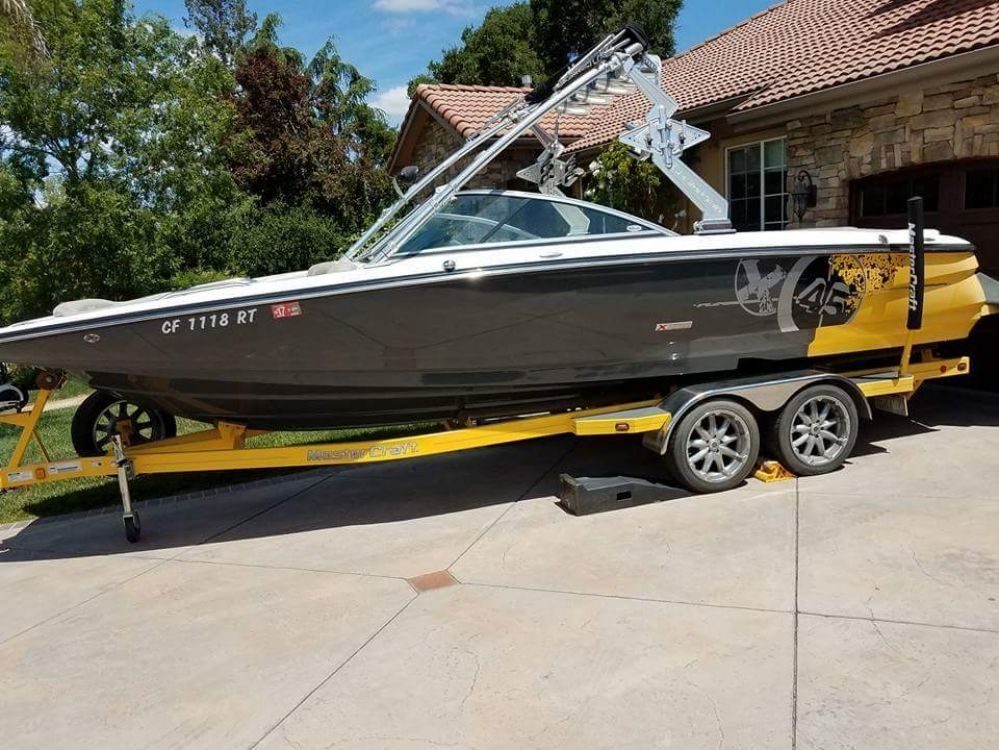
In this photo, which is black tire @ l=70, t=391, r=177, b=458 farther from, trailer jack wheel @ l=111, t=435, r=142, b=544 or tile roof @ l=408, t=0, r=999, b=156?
tile roof @ l=408, t=0, r=999, b=156

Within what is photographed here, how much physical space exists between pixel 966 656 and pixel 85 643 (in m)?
4.00

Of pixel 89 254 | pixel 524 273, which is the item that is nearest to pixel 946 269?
pixel 524 273

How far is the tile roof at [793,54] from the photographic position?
24.7 feet

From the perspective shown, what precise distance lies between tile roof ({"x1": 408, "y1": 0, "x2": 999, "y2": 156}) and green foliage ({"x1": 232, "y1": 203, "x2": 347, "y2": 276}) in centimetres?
571

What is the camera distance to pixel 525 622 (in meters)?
3.67

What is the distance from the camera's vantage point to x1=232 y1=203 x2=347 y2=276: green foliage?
19.2 meters

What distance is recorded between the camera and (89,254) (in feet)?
40.2

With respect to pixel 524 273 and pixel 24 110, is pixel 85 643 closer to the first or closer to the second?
pixel 524 273

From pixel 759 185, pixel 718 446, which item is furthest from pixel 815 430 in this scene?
pixel 759 185

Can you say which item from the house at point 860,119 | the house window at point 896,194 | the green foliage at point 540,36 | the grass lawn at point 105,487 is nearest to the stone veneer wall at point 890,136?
the house at point 860,119

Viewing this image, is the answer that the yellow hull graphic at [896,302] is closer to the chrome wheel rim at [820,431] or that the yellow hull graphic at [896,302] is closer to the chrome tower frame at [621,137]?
the chrome wheel rim at [820,431]

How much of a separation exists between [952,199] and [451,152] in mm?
9758

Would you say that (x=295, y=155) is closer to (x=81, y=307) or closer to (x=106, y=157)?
(x=106, y=157)

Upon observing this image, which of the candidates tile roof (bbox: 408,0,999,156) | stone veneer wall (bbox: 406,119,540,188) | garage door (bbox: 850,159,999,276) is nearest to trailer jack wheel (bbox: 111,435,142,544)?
stone veneer wall (bbox: 406,119,540,188)
